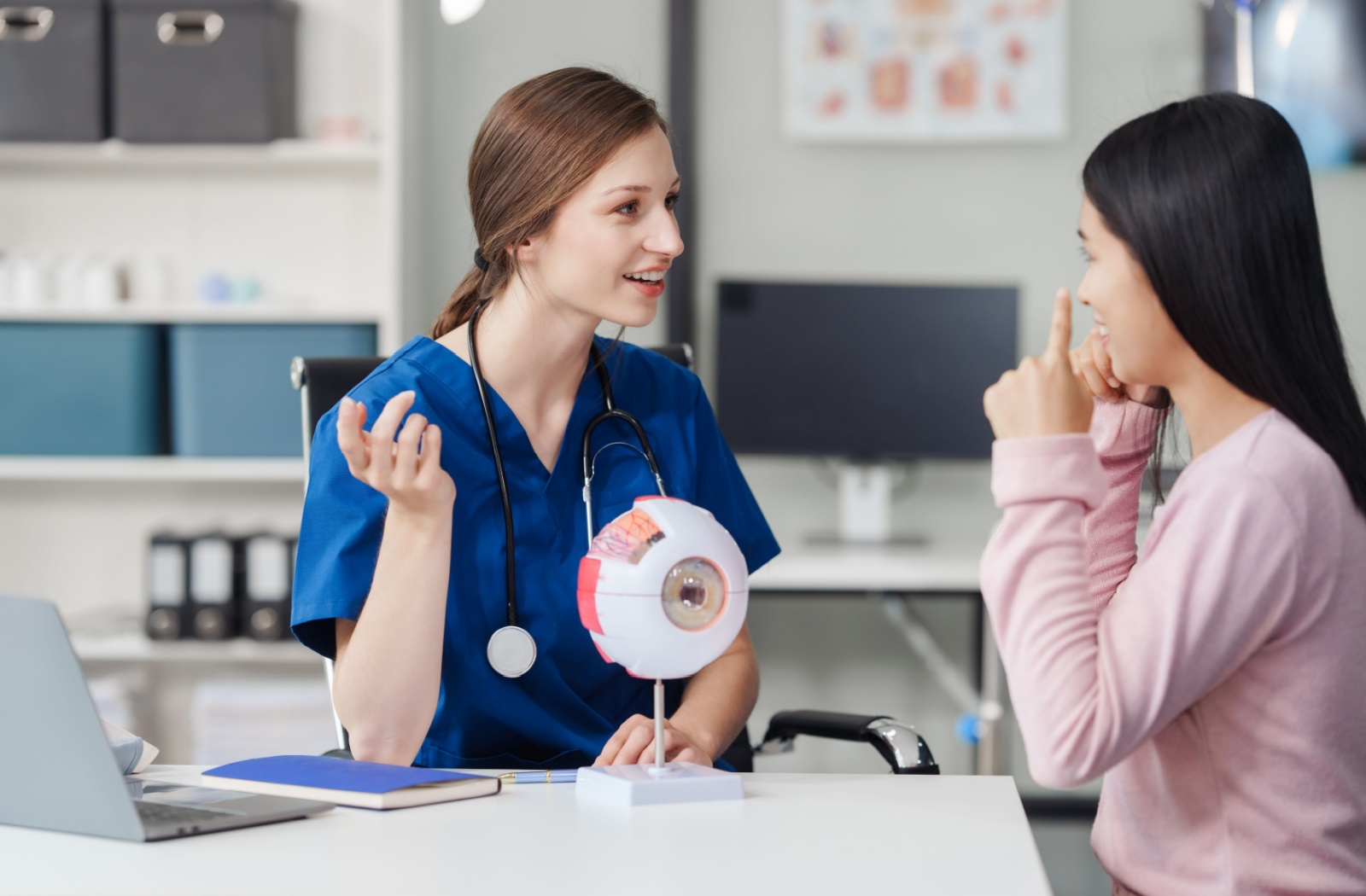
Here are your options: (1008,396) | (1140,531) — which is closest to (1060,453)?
(1008,396)

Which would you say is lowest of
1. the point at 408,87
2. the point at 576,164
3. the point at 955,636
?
the point at 955,636

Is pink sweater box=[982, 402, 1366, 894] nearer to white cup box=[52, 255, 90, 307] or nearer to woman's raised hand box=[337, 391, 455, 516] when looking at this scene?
woman's raised hand box=[337, 391, 455, 516]

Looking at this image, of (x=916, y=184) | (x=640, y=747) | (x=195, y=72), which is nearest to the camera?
(x=640, y=747)

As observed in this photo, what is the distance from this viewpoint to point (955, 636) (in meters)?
3.04

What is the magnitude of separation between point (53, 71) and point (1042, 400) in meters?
2.37

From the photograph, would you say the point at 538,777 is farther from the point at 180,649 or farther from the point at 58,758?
the point at 180,649

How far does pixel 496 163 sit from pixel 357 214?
1.62 m

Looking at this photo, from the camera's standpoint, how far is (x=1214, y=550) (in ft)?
2.77

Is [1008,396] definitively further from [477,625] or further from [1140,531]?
[1140,531]

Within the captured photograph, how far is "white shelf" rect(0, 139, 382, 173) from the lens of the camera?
2646 millimetres

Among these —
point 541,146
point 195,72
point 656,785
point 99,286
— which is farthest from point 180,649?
point 656,785

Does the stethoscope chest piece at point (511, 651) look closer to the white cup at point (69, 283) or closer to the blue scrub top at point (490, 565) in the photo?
the blue scrub top at point (490, 565)

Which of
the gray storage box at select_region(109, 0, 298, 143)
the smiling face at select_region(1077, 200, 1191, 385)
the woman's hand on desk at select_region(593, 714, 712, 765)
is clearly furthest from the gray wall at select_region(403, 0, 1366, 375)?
the smiling face at select_region(1077, 200, 1191, 385)

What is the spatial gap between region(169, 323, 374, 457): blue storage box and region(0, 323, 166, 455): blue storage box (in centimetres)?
9
